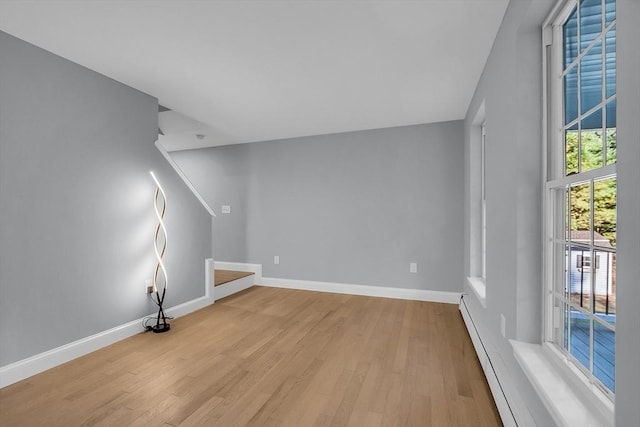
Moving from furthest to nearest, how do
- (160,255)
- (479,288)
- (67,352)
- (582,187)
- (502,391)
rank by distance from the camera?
(160,255)
(479,288)
(67,352)
(502,391)
(582,187)

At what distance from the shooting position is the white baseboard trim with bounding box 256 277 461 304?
3.95 metres

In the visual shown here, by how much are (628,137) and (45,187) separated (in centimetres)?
330

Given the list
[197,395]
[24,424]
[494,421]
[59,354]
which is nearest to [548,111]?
[494,421]

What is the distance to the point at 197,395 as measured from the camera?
1.90 metres

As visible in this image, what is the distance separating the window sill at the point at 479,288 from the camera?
246cm

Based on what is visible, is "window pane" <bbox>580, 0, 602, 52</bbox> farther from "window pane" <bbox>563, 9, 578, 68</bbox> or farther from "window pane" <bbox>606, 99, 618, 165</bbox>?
"window pane" <bbox>606, 99, 618, 165</bbox>

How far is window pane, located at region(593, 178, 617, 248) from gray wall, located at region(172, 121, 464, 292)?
2.97m

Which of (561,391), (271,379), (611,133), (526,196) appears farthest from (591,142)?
(271,379)

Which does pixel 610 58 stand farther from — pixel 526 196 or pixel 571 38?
pixel 526 196

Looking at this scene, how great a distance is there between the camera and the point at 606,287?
1016 mm

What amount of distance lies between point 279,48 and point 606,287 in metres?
2.37

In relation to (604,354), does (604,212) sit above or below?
above

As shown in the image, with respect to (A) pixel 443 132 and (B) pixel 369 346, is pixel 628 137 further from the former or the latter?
(A) pixel 443 132

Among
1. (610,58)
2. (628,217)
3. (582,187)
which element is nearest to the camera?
(628,217)
